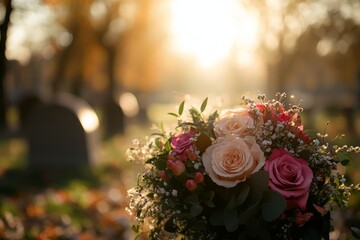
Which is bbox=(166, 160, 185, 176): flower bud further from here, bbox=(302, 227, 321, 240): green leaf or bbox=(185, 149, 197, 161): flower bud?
bbox=(302, 227, 321, 240): green leaf

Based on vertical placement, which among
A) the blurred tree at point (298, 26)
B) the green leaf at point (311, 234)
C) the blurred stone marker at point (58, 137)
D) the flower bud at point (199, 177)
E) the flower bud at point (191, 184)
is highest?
the blurred tree at point (298, 26)

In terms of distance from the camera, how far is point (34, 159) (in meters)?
12.1

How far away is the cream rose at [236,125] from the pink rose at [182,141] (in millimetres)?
157

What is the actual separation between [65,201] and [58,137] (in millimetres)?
3722

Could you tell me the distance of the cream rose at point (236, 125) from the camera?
2.93 m

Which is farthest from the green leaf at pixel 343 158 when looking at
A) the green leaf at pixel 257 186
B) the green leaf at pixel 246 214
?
the green leaf at pixel 246 214

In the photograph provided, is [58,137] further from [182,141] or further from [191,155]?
[191,155]

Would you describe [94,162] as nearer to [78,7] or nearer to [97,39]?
[78,7]

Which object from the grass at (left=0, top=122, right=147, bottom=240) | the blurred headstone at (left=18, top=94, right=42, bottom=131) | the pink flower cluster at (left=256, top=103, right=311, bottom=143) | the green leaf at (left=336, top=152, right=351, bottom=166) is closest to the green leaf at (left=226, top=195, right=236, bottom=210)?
the pink flower cluster at (left=256, top=103, right=311, bottom=143)

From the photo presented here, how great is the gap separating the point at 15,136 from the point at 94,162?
9663 mm

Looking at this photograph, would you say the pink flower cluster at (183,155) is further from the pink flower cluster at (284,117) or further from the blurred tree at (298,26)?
the blurred tree at (298,26)

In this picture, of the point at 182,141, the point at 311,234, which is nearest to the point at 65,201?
the point at 182,141

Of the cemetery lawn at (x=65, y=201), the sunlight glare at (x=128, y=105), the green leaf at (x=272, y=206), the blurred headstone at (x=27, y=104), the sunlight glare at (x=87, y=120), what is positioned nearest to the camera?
the green leaf at (x=272, y=206)

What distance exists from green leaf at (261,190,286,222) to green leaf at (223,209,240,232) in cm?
14
